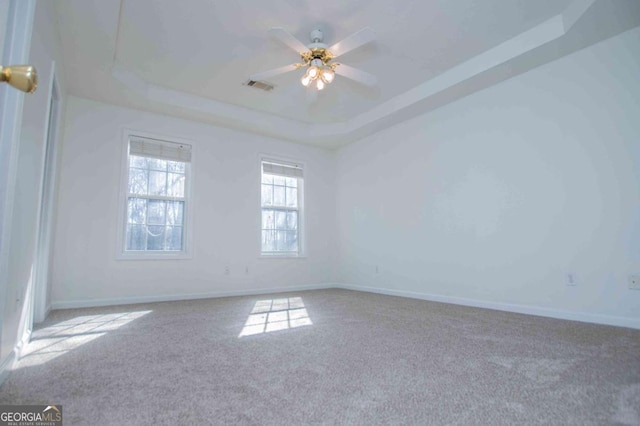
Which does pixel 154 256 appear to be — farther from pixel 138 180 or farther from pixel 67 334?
pixel 67 334

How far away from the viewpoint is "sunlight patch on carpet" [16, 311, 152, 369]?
6.33ft

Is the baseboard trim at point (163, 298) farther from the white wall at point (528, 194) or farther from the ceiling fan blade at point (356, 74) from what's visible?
the ceiling fan blade at point (356, 74)

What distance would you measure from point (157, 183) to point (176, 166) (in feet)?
1.08

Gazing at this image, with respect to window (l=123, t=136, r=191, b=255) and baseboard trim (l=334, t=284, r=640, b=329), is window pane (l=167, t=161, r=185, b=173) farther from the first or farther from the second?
baseboard trim (l=334, t=284, r=640, b=329)

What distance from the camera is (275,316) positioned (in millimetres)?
3047

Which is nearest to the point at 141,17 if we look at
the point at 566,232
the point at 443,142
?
A: the point at 443,142

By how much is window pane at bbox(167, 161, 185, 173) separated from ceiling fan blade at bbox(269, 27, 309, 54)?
242cm

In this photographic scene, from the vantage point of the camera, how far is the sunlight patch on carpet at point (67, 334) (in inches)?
76.0

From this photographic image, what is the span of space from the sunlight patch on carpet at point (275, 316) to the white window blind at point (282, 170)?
1.99 metres

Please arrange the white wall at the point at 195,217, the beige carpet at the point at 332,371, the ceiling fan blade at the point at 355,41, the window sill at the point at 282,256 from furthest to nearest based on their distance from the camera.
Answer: the window sill at the point at 282,256, the white wall at the point at 195,217, the ceiling fan blade at the point at 355,41, the beige carpet at the point at 332,371

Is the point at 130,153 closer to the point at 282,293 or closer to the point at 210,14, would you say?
the point at 210,14

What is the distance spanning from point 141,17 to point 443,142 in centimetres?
328

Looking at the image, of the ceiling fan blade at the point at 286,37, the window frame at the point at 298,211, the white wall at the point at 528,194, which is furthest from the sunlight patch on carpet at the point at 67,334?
the white wall at the point at 528,194

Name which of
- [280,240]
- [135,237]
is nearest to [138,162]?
[135,237]
